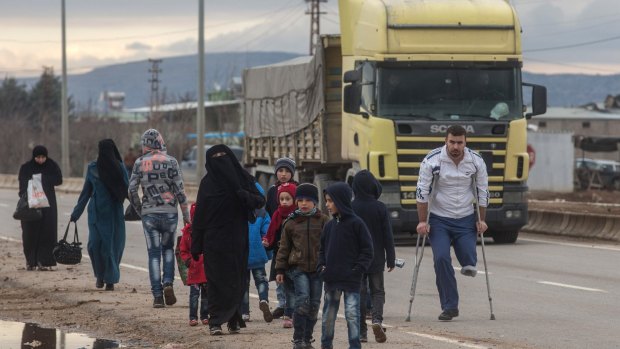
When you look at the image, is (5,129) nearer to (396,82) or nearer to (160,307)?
(396,82)

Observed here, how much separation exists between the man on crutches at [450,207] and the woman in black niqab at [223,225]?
A: 2.08 m

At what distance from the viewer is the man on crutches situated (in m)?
13.3

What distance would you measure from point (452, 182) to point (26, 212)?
7407mm

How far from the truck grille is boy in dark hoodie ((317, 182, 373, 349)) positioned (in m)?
12.4

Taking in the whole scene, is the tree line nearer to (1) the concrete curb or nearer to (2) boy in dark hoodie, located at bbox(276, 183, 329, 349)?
(1) the concrete curb

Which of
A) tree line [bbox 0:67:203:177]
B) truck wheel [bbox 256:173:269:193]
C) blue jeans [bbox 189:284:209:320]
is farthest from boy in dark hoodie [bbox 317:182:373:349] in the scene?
tree line [bbox 0:67:203:177]

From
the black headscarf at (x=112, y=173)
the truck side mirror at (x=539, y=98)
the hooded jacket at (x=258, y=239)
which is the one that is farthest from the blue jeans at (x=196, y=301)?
the truck side mirror at (x=539, y=98)

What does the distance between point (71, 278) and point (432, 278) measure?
4.44 m

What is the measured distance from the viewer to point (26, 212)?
744 inches

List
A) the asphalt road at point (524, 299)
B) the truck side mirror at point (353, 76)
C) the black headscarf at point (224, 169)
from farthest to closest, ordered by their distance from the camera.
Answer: the truck side mirror at point (353, 76), the asphalt road at point (524, 299), the black headscarf at point (224, 169)

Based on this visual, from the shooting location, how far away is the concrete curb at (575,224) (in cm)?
2598

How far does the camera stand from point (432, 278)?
710 inches

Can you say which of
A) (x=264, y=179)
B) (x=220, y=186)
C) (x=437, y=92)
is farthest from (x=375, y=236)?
(x=264, y=179)

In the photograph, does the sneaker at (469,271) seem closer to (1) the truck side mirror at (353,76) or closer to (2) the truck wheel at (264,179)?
(1) the truck side mirror at (353,76)
